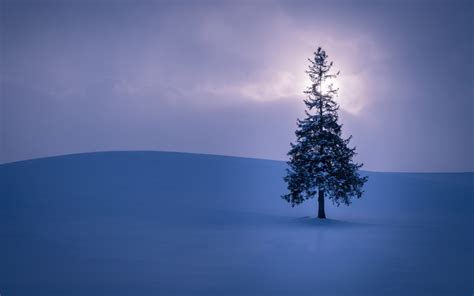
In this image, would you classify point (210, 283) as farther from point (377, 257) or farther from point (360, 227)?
point (360, 227)

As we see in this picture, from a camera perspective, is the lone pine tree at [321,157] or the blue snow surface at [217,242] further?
the lone pine tree at [321,157]

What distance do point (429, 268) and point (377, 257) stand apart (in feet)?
7.04

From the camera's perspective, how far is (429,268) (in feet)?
44.5

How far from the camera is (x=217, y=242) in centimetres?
1872

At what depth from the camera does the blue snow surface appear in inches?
457

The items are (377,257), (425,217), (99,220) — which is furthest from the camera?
(425,217)

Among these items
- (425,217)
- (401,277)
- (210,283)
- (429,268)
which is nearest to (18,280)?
(210,283)

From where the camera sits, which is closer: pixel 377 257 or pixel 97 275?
pixel 97 275

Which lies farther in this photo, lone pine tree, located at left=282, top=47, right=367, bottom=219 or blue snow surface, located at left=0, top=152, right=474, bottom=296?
lone pine tree, located at left=282, top=47, right=367, bottom=219

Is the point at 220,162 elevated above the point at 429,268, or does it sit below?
above

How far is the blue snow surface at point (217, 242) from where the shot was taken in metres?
11.6

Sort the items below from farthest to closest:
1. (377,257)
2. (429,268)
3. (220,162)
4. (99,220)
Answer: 1. (220,162)
2. (99,220)
3. (377,257)
4. (429,268)

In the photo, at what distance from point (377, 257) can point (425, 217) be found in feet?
63.4

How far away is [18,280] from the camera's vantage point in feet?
39.2
